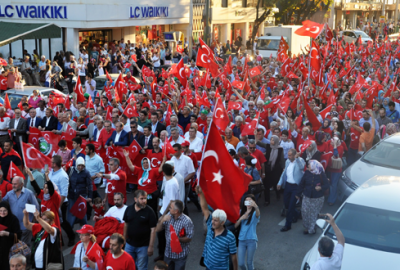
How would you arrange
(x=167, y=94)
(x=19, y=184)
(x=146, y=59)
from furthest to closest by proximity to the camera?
(x=146, y=59) < (x=167, y=94) < (x=19, y=184)

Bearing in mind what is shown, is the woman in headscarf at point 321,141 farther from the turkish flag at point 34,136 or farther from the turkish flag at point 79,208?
the turkish flag at point 34,136

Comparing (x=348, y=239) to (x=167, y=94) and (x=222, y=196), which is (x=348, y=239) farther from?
(x=167, y=94)

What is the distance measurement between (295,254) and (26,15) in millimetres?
23952

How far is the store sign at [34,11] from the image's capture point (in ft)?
89.6

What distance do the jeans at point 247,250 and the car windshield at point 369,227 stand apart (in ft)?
3.19

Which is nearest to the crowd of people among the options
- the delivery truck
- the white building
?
the white building

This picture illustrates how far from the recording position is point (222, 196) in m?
6.61

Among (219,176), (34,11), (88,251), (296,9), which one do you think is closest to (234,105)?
(219,176)

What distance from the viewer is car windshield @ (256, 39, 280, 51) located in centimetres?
3019

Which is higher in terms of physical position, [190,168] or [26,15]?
[26,15]

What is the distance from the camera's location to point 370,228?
662 cm

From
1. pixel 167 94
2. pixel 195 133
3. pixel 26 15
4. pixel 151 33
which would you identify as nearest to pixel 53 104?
pixel 167 94

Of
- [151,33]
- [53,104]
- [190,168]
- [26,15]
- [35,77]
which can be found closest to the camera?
[190,168]

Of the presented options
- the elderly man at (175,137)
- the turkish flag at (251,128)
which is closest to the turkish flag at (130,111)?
the elderly man at (175,137)
